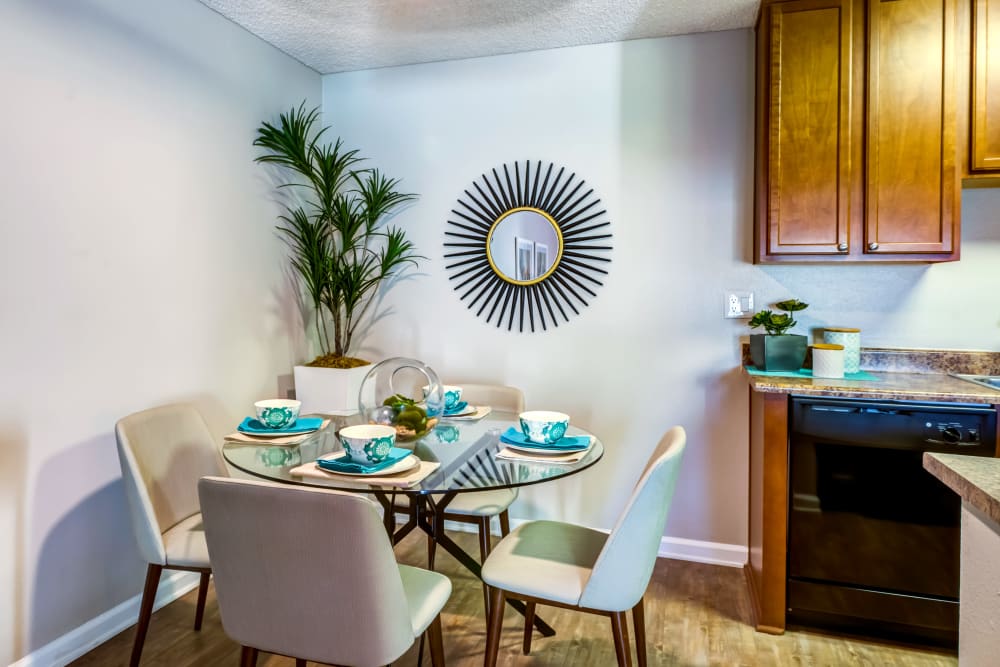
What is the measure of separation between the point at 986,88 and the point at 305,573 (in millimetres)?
2782

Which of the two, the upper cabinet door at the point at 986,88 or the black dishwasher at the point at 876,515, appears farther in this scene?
the upper cabinet door at the point at 986,88

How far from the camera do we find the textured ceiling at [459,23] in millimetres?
2521

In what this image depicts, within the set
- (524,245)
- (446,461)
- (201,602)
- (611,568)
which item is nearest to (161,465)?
(201,602)

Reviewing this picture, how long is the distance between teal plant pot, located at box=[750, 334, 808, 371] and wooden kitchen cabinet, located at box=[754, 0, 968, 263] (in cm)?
34

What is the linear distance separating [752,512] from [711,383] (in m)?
0.59

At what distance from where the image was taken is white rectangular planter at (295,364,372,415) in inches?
113

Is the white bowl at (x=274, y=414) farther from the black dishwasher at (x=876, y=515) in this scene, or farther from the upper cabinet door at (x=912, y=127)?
the upper cabinet door at (x=912, y=127)

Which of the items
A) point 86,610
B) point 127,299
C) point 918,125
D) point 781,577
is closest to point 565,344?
point 781,577

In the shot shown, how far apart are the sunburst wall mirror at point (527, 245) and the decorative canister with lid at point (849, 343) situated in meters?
1.04

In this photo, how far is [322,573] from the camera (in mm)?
1270

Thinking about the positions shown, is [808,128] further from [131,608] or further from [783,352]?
[131,608]

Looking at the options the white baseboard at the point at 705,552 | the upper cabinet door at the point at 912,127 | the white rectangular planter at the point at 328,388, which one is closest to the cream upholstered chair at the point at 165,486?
the white rectangular planter at the point at 328,388

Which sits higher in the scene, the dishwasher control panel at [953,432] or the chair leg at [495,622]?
the dishwasher control panel at [953,432]

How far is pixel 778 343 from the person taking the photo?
97.6 inches
